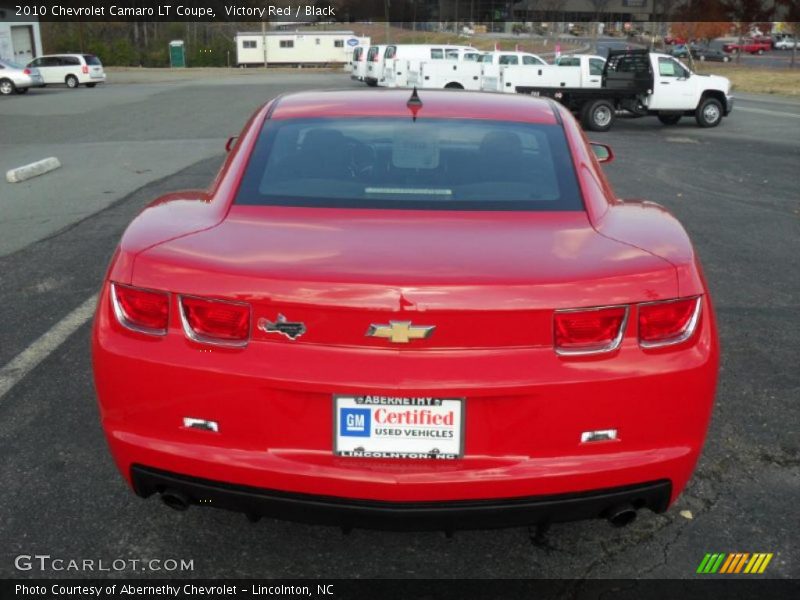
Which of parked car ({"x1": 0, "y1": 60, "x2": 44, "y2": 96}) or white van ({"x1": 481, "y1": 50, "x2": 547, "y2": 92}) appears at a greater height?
white van ({"x1": 481, "y1": 50, "x2": 547, "y2": 92})

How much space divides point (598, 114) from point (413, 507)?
19.7m

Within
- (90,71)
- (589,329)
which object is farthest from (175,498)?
(90,71)

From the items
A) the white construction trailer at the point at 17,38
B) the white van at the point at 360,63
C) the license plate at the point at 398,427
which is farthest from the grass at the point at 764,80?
the white construction trailer at the point at 17,38

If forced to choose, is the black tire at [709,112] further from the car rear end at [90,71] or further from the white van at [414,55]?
the car rear end at [90,71]

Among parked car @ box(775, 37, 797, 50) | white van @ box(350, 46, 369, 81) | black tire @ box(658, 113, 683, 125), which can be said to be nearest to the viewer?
black tire @ box(658, 113, 683, 125)

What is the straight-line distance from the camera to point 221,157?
14453 millimetres

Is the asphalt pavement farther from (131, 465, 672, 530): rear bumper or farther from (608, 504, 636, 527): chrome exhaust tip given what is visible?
(131, 465, 672, 530): rear bumper

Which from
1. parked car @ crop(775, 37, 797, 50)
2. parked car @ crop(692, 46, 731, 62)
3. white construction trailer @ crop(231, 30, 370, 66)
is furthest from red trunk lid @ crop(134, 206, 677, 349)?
parked car @ crop(775, 37, 797, 50)

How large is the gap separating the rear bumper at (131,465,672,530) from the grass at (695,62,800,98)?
3435cm

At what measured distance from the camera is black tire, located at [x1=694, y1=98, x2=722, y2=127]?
21.4 meters

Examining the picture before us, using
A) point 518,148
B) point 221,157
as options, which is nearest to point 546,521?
point 518,148

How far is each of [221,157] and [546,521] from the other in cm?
1269

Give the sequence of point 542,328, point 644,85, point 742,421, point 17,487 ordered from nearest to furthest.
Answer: point 542,328
point 17,487
point 742,421
point 644,85
